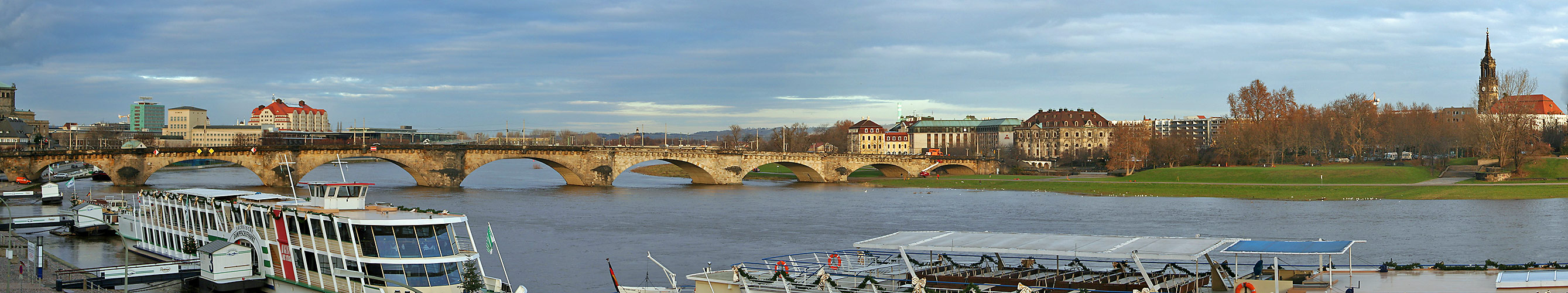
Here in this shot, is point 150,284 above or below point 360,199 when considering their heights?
below

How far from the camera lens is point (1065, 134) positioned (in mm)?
161500

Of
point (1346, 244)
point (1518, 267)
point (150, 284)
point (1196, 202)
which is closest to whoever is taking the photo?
point (1346, 244)

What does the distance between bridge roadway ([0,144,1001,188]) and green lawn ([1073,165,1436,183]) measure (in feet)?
92.2

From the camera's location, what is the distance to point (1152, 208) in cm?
6116

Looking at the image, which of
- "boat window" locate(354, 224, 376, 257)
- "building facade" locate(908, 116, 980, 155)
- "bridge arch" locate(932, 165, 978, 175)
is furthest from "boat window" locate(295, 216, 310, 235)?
"building facade" locate(908, 116, 980, 155)

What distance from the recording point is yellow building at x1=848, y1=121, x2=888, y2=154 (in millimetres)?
190500

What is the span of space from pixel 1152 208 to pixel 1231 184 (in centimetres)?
1952

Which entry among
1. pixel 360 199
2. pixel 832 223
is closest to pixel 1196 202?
pixel 832 223

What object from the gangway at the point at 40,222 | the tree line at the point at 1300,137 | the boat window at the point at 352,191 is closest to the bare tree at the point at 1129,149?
the tree line at the point at 1300,137

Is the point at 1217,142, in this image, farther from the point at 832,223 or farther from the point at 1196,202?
the point at 832,223

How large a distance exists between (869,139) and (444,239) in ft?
555

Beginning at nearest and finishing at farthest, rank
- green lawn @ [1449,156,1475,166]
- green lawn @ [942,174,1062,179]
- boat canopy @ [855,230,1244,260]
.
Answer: boat canopy @ [855,230,1244,260], green lawn @ [1449,156,1475,166], green lawn @ [942,174,1062,179]

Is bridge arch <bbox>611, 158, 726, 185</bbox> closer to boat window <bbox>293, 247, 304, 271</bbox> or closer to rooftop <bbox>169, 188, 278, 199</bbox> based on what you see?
rooftop <bbox>169, 188, 278, 199</bbox>

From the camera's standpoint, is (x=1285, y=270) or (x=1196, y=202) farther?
(x=1196, y=202)
